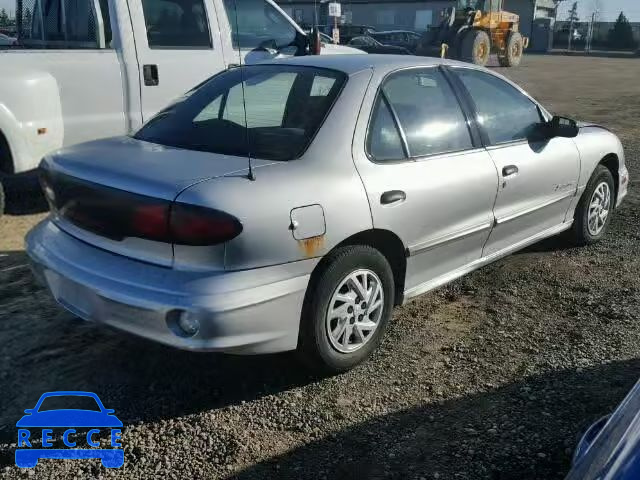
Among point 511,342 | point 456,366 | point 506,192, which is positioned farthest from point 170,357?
point 506,192

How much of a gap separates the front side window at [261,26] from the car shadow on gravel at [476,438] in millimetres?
4847

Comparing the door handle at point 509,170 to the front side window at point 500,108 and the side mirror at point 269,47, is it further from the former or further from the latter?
the side mirror at point 269,47

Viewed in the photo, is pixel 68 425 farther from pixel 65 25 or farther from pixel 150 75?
pixel 65 25

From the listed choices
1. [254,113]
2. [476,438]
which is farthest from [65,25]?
[476,438]

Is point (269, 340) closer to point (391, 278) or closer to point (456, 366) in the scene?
point (391, 278)

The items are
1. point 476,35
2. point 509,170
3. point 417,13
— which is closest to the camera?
point 509,170

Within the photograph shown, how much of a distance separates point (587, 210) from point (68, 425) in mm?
3930

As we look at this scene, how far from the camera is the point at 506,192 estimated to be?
13.2ft

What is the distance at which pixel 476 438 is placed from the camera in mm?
2801

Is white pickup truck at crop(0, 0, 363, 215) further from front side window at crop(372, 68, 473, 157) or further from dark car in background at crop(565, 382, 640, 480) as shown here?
dark car in background at crop(565, 382, 640, 480)

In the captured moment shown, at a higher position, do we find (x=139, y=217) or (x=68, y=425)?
(x=139, y=217)

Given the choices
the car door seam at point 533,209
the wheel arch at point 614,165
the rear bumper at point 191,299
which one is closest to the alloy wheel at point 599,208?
the wheel arch at point 614,165

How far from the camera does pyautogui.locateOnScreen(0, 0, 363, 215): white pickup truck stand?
536 cm

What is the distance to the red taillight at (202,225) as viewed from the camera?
2629mm
